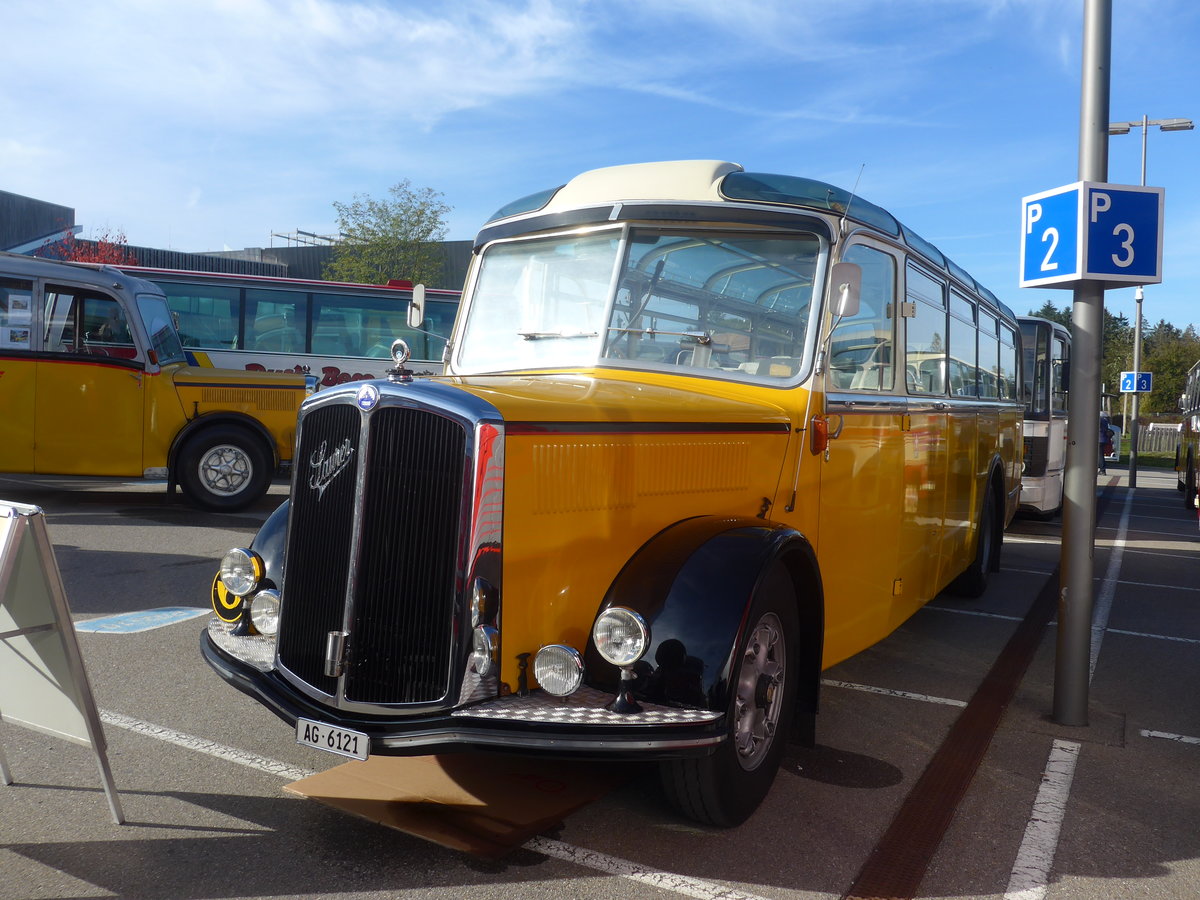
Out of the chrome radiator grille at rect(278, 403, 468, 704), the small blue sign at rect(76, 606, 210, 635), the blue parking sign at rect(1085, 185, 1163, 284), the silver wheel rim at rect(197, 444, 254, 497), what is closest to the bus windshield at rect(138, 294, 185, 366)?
the silver wheel rim at rect(197, 444, 254, 497)

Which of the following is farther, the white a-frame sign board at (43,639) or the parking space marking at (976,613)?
the parking space marking at (976,613)

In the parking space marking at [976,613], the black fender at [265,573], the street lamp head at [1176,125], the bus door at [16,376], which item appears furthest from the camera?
the street lamp head at [1176,125]

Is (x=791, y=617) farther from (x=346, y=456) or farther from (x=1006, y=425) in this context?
(x=1006, y=425)

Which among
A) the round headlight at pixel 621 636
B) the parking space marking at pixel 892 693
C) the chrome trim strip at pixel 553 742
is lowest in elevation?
the parking space marking at pixel 892 693

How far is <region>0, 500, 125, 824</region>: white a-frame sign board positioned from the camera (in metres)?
3.29

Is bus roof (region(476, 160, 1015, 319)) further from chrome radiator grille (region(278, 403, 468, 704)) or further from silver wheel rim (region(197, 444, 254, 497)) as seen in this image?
silver wheel rim (region(197, 444, 254, 497))

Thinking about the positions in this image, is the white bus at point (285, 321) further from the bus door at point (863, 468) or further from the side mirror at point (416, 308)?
the bus door at point (863, 468)

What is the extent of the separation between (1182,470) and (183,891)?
22.4m

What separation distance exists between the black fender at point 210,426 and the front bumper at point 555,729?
8877 millimetres

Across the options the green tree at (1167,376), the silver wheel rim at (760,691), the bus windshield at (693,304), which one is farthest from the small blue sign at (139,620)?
the green tree at (1167,376)

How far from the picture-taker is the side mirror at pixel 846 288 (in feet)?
13.6

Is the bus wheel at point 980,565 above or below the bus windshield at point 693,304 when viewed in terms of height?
below

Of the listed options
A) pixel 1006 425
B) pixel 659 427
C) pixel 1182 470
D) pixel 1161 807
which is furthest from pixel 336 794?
pixel 1182 470

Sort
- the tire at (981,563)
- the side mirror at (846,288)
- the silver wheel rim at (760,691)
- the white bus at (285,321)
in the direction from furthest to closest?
the white bus at (285,321), the tire at (981,563), the side mirror at (846,288), the silver wheel rim at (760,691)
